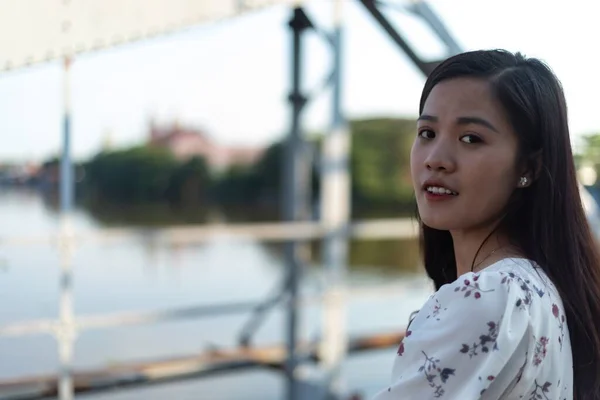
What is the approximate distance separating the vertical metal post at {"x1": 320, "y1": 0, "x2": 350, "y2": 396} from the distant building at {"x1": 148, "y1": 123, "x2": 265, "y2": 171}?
244 inches

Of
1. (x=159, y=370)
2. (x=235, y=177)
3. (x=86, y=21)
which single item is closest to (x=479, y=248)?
(x=86, y=21)

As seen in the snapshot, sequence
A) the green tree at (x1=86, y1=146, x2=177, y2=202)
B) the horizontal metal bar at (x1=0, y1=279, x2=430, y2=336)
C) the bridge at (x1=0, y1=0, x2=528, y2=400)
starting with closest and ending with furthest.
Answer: the bridge at (x1=0, y1=0, x2=528, y2=400) → the horizontal metal bar at (x1=0, y1=279, x2=430, y2=336) → the green tree at (x1=86, y1=146, x2=177, y2=202)

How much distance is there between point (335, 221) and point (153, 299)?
5.18 meters

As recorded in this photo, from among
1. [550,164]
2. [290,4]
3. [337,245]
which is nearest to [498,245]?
[550,164]

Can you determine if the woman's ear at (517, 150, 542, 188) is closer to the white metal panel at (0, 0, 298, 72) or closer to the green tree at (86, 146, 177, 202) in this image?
the white metal panel at (0, 0, 298, 72)

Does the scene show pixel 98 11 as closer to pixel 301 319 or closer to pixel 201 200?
pixel 301 319

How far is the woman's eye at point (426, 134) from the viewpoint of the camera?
74 cm

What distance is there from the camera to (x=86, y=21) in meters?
1.78

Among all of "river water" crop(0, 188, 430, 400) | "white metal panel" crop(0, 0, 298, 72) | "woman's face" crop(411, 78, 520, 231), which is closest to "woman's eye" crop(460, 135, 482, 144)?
"woman's face" crop(411, 78, 520, 231)

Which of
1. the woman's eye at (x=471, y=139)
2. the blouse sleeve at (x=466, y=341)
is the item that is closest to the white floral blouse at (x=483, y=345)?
the blouse sleeve at (x=466, y=341)

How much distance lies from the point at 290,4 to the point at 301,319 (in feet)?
4.29

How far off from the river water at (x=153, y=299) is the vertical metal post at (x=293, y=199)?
0.24 ft

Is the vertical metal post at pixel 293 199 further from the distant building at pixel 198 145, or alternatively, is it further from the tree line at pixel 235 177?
the distant building at pixel 198 145

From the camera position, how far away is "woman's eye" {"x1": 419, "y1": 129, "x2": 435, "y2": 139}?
74 cm
